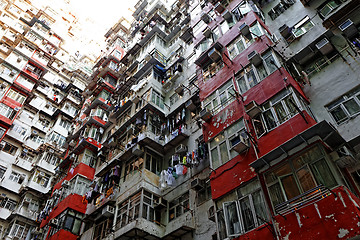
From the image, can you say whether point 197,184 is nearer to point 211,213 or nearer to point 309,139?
point 211,213

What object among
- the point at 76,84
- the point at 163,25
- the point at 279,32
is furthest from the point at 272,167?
the point at 76,84

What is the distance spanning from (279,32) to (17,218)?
28.1 m

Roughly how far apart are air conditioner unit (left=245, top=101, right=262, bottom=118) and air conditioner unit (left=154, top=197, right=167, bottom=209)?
24.9 ft

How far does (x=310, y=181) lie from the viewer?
8.88 metres

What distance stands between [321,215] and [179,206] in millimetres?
9176

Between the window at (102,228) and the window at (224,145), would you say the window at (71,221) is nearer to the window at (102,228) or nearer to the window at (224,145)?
the window at (102,228)

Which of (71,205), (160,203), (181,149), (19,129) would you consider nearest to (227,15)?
(181,149)

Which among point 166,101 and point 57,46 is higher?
point 57,46

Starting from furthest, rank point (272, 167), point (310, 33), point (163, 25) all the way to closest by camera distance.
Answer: point (163, 25) < point (310, 33) < point (272, 167)

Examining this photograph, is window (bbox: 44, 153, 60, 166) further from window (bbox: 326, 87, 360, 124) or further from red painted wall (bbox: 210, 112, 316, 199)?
window (bbox: 326, 87, 360, 124)

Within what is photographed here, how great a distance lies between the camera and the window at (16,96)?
110ft

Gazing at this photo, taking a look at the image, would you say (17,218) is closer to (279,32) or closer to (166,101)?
(166,101)

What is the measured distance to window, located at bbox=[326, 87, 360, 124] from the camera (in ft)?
35.2

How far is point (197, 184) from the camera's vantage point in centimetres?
1459
